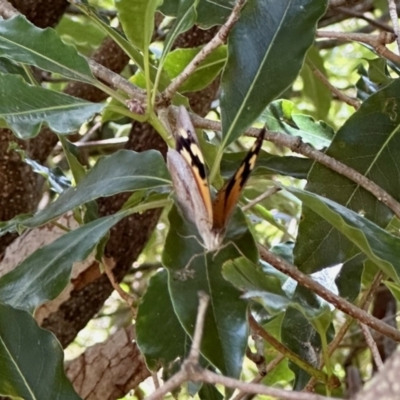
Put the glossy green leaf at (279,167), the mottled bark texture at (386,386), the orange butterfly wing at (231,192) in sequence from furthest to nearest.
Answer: the glossy green leaf at (279,167)
the orange butterfly wing at (231,192)
the mottled bark texture at (386,386)

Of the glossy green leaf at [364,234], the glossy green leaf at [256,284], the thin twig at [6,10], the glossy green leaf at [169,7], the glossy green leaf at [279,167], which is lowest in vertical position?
the glossy green leaf at [256,284]

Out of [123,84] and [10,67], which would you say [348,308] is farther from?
[10,67]

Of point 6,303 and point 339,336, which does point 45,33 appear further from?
point 339,336

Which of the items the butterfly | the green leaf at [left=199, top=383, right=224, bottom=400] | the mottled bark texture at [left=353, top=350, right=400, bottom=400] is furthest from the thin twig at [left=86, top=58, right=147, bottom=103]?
the mottled bark texture at [left=353, top=350, right=400, bottom=400]

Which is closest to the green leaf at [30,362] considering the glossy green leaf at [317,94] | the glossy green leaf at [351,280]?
the glossy green leaf at [351,280]

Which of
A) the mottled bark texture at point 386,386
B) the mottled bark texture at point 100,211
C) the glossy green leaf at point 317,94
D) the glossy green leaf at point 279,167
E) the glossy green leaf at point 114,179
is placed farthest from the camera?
the glossy green leaf at point 317,94

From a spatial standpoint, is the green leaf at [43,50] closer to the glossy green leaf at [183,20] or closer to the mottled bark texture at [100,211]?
the glossy green leaf at [183,20]

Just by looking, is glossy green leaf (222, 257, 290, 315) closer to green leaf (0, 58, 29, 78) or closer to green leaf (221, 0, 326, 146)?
green leaf (221, 0, 326, 146)
